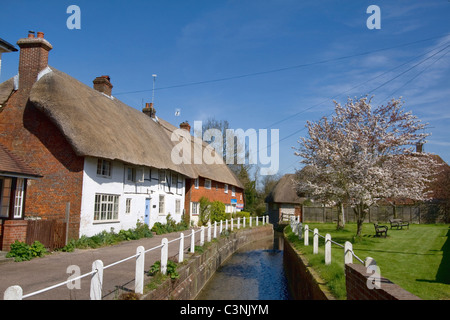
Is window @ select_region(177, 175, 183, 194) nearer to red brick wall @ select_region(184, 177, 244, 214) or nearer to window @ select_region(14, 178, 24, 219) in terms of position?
red brick wall @ select_region(184, 177, 244, 214)

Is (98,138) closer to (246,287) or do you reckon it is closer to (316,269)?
(246,287)

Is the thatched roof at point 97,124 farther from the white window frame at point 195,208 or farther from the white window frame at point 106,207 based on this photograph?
the white window frame at point 195,208

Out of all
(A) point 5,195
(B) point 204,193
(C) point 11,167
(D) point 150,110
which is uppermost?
(D) point 150,110

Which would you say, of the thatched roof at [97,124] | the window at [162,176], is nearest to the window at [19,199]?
the thatched roof at [97,124]

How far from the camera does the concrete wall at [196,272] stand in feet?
27.3

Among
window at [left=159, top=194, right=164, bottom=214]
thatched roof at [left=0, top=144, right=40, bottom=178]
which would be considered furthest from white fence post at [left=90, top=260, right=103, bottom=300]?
window at [left=159, top=194, right=164, bottom=214]

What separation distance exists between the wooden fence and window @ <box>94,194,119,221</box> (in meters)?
2.19

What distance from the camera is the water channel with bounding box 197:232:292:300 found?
12.5 m

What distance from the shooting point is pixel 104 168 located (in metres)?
16.8

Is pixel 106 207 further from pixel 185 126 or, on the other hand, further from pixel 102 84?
pixel 185 126

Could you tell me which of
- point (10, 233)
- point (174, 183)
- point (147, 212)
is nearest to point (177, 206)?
point (174, 183)

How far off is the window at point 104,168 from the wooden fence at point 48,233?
318 centimetres

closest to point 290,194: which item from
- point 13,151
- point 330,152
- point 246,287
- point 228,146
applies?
point 228,146

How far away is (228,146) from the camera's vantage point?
49.3m
